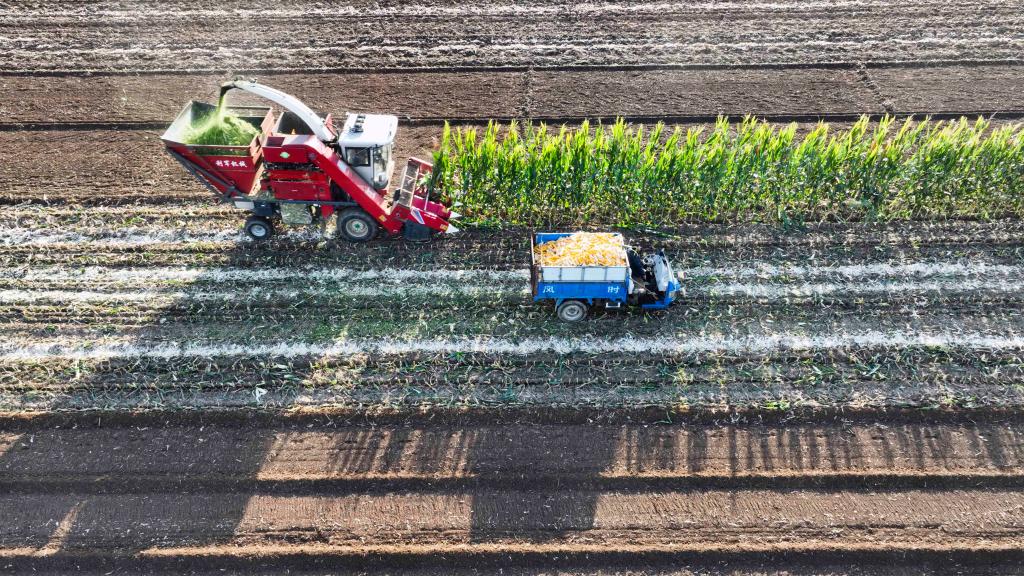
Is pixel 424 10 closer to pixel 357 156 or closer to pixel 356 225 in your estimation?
pixel 357 156

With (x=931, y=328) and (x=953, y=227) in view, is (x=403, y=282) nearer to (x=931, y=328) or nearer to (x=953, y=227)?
(x=931, y=328)

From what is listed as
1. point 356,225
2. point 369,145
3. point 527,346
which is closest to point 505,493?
point 527,346

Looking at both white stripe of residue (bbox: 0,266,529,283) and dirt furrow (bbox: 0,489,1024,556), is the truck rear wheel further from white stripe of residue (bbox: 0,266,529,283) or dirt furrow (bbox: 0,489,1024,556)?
dirt furrow (bbox: 0,489,1024,556)

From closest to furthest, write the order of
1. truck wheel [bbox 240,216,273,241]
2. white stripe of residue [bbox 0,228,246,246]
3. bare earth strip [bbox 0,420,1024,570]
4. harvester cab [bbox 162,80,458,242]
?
bare earth strip [bbox 0,420,1024,570] → harvester cab [bbox 162,80,458,242] → truck wheel [bbox 240,216,273,241] → white stripe of residue [bbox 0,228,246,246]

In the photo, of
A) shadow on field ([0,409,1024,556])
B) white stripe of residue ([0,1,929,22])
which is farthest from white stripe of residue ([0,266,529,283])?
white stripe of residue ([0,1,929,22])

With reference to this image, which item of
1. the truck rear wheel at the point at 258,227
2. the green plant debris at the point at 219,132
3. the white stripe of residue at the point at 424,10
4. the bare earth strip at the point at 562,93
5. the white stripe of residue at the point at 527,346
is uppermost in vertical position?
the white stripe of residue at the point at 424,10

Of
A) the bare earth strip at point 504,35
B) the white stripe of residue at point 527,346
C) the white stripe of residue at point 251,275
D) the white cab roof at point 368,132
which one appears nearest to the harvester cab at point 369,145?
the white cab roof at point 368,132

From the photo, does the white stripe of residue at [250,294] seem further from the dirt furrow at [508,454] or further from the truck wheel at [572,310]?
the dirt furrow at [508,454]
